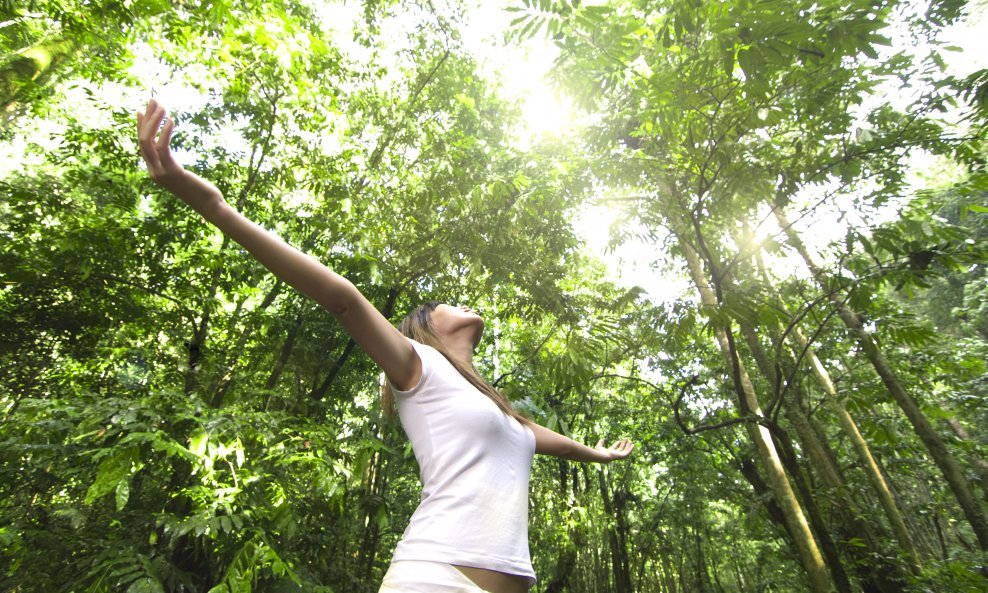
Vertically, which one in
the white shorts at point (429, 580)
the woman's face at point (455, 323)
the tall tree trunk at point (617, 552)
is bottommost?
the white shorts at point (429, 580)

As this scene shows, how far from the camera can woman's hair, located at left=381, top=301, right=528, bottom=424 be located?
1362mm

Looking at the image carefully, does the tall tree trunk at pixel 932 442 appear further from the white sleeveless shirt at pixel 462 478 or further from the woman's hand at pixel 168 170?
the woman's hand at pixel 168 170

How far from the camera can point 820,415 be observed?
8.55m

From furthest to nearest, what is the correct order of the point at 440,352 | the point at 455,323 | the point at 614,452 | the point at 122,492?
the point at 122,492
the point at 614,452
the point at 455,323
the point at 440,352

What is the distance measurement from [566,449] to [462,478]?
0.71m

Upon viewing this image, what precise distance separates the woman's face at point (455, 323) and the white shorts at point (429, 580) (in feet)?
2.48

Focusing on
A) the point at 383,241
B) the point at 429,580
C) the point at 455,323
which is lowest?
the point at 429,580

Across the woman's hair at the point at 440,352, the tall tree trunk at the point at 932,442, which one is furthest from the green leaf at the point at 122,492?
the tall tree trunk at the point at 932,442

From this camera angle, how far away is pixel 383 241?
14.1 ft

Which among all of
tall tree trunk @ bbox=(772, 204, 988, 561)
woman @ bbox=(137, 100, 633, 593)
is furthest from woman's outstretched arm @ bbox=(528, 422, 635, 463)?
tall tree trunk @ bbox=(772, 204, 988, 561)

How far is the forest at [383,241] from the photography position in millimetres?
2521

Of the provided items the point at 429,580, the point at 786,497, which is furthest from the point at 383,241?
the point at 786,497

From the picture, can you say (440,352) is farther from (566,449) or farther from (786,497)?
(786,497)

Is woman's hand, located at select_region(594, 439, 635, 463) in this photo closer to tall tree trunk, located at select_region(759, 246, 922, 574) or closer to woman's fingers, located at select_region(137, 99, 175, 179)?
woman's fingers, located at select_region(137, 99, 175, 179)
